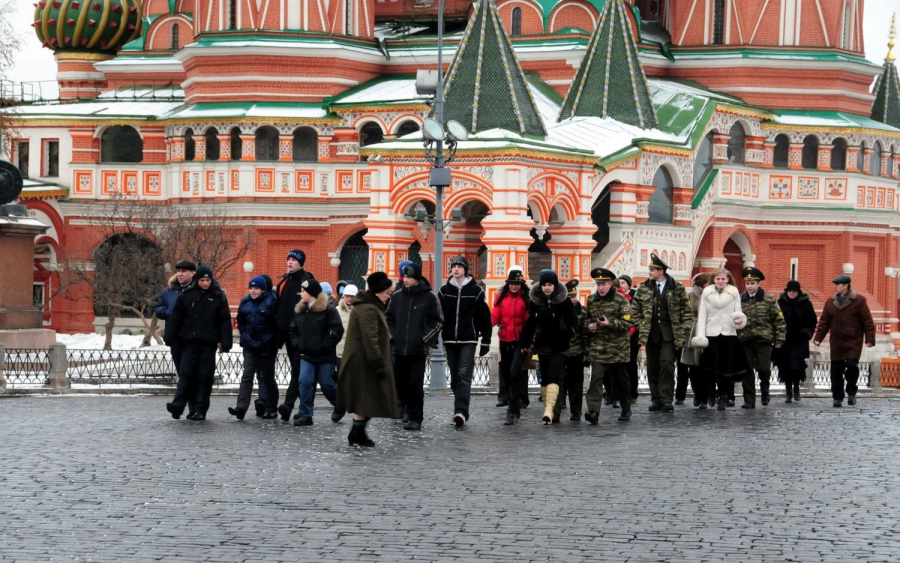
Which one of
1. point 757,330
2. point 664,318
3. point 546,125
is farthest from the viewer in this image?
point 546,125

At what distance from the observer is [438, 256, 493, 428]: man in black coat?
1753cm

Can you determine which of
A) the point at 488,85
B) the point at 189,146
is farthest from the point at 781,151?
the point at 189,146

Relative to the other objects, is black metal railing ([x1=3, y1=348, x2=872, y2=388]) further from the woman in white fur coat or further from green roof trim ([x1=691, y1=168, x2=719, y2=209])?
green roof trim ([x1=691, y1=168, x2=719, y2=209])

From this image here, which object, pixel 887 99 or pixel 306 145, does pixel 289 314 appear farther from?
pixel 887 99

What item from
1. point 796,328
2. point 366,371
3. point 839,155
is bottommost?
point 366,371

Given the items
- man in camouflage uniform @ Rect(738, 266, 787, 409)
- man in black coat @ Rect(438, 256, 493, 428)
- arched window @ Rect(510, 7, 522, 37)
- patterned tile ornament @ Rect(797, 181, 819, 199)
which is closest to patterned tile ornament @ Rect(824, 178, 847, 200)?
patterned tile ornament @ Rect(797, 181, 819, 199)

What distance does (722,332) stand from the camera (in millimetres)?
19625

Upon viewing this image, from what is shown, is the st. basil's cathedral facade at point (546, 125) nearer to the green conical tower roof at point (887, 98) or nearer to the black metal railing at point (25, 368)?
the green conical tower roof at point (887, 98)

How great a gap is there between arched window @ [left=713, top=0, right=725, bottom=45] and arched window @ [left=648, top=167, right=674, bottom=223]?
7.07m

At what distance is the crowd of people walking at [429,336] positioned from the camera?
16609 millimetres

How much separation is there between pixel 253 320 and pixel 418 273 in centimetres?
197

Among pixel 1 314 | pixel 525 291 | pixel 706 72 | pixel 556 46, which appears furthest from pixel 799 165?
pixel 525 291

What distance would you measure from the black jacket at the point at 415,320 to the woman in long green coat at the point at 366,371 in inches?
36.3

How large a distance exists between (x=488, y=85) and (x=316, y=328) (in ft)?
59.1
